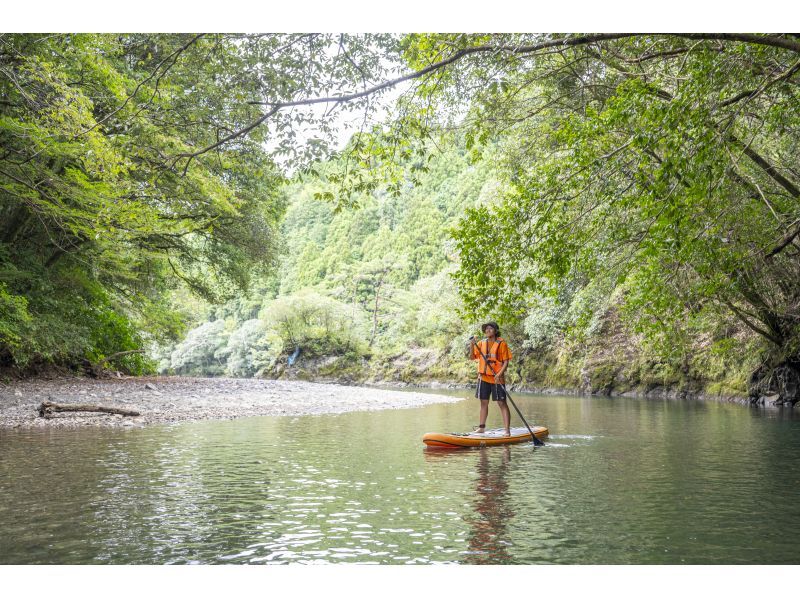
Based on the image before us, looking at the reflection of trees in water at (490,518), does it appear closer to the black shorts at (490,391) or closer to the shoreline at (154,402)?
the black shorts at (490,391)

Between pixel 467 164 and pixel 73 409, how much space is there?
9.85 meters

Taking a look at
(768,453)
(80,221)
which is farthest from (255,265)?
(768,453)

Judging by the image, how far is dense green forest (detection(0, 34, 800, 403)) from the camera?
25.2 feet

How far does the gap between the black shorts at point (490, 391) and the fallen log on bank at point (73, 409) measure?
6695 millimetres

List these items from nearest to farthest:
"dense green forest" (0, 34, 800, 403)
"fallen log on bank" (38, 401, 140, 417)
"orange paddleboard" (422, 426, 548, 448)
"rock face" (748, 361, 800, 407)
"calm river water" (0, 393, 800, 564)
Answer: "calm river water" (0, 393, 800, 564) < "dense green forest" (0, 34, 800, 403) < "orange paddleboard" (422, 426, 548, 448) < "fallen log on bank" (38, 401, 140, 417) < "rock face" (748, 361, 800, 407)

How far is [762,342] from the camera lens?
20.2 metres

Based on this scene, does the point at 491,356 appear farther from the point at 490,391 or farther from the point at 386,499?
the point at 386,499

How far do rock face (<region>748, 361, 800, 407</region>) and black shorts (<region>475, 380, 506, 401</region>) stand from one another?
12296 millimetres

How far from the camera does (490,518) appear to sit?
6.00m

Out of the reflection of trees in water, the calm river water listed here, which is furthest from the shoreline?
the reflection of trees in water

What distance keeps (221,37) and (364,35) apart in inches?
64.6

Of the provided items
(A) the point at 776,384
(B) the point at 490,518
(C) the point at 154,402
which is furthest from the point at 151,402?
(A) the point at 776,384

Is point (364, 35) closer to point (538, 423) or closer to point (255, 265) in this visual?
point (538, 423)

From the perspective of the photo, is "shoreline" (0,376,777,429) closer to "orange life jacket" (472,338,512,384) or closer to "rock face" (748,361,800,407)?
"rock face" (748,361,800,407)
